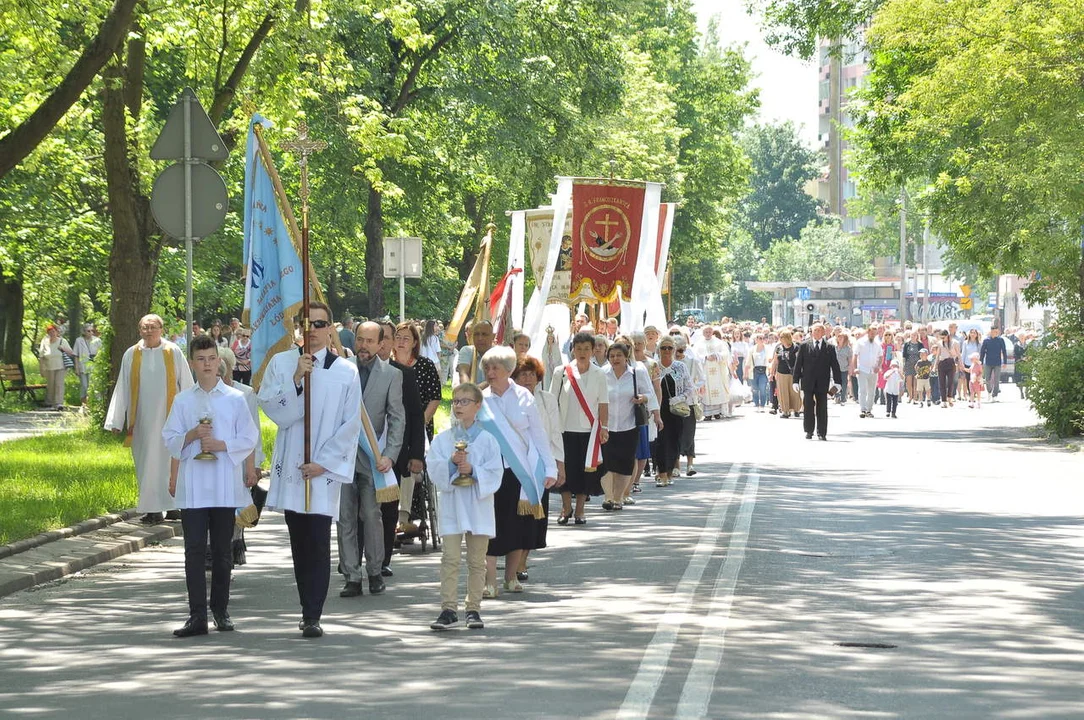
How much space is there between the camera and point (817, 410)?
2955 centimetres

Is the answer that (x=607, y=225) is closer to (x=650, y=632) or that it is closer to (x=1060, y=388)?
(x=1060, y=388)

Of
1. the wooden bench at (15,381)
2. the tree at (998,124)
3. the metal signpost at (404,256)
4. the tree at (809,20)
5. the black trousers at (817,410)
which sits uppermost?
the tree at (809,20)

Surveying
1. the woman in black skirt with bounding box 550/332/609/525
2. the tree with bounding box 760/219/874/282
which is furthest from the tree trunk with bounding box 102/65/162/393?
the tree with bounding box 760/219/874/282

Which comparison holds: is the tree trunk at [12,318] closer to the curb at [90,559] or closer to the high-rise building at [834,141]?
the curb at [90,559]

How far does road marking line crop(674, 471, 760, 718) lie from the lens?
312 inches

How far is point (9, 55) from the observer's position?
24359 millimetres

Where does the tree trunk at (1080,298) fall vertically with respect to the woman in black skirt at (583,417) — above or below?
above

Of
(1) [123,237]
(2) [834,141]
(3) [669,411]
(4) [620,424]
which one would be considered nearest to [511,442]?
(4) [620,424]

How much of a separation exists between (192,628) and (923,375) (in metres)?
35.7

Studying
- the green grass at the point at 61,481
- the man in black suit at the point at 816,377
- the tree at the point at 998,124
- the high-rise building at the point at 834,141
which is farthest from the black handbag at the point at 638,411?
the high-rise building at the point at 834,141

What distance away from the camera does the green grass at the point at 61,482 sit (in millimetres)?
15500

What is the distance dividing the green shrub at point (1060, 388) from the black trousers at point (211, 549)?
68.1 ft

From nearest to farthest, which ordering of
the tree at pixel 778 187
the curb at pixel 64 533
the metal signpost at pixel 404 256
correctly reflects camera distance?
the curb at pixel 64 533, the metal signpost at pixel 404 256, the tree at pixel 778 187

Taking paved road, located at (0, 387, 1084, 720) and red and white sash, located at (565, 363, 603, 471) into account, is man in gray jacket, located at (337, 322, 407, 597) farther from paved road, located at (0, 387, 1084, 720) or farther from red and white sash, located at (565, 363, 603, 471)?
red and white sash, located at (565, 363, 603, 471)
